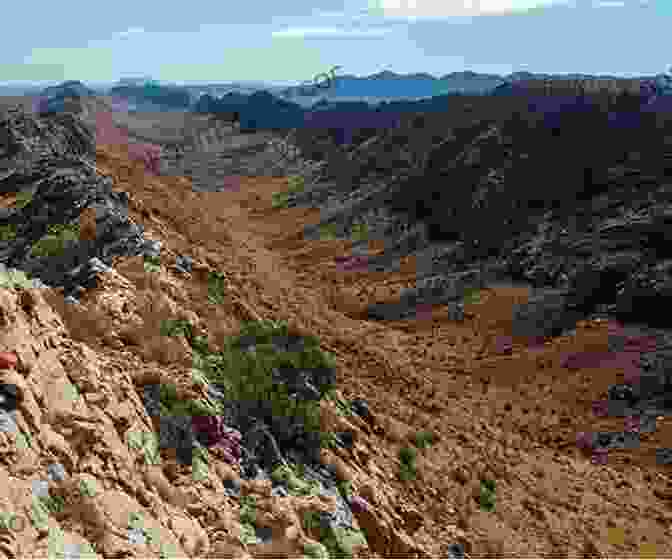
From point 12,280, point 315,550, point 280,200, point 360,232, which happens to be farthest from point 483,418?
A: point 280,200

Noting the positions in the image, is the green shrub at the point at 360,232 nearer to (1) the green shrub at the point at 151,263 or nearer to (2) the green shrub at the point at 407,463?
(1) the green shrub at the point at 151,263

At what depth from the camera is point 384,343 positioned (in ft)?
123

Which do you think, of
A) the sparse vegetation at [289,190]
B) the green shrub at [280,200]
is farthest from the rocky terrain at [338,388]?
the sparse vegetation at [289,190]

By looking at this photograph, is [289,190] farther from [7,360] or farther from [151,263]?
[7,360]

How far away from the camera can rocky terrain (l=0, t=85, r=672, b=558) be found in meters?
8.95

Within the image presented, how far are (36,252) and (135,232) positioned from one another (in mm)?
2978

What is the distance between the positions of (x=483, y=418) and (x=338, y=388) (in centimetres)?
1119

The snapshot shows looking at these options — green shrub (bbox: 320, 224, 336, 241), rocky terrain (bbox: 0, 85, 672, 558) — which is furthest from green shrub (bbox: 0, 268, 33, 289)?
green shrub (bbox: 320, 224, 336, 241)

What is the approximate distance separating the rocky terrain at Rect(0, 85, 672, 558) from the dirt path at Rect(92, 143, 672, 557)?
0.39 feet

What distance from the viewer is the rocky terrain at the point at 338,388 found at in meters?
8.95

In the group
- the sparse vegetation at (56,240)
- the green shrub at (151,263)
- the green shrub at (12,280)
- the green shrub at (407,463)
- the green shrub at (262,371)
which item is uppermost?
the green shrub at (12,280)

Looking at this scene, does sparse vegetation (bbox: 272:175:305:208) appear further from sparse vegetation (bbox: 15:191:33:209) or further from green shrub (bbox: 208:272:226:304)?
green shrub (bbox: 208:272:226:304)

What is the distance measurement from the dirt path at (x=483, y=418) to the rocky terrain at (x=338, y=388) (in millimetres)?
118

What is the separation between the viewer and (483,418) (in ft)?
90.4
